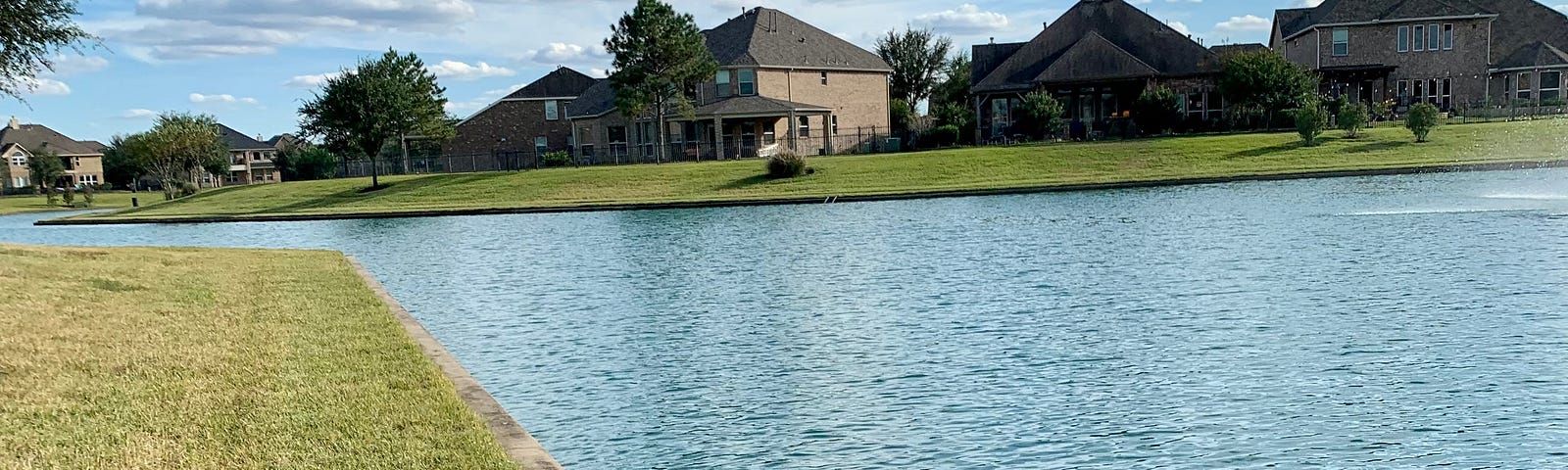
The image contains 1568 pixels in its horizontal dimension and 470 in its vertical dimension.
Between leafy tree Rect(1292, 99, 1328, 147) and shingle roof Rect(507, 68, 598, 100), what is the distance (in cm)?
4539

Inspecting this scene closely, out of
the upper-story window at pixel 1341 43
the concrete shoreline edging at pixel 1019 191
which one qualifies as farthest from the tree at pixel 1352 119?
the upper-story window at pixel 1341 43

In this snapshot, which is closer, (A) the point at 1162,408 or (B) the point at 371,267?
(A) the point at 1162,408

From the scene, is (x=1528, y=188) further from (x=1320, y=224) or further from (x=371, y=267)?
(x=371, y=267)

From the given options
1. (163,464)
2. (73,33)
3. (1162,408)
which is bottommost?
(1162,408)

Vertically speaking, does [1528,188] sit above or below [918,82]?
below

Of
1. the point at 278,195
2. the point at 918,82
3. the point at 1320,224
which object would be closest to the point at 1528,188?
the point at 1320,224

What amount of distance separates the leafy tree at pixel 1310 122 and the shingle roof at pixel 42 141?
123m

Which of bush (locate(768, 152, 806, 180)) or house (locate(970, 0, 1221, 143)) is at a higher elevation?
Answer: house (locate(970, 0, 1221, 143))

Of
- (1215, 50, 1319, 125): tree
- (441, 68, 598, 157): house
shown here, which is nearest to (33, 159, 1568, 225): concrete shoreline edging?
(1215, 50, 1319, 125): tree

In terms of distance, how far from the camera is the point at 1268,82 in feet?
181

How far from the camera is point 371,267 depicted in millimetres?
25328

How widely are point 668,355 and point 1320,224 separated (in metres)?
17.6

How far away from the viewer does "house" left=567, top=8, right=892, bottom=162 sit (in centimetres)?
6359

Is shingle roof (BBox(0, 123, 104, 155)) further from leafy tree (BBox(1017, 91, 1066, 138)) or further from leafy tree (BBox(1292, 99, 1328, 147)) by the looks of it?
leafy tree (BBox(1292, 99, 1328, 147))
